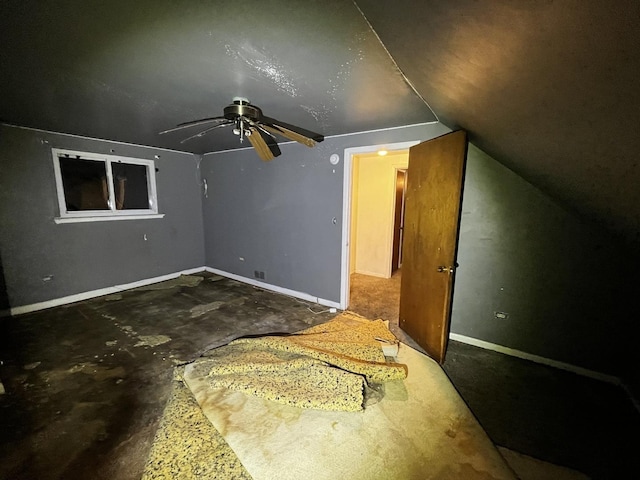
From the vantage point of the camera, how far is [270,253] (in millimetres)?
4184

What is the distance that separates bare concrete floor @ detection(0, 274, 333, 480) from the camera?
1.45 metres

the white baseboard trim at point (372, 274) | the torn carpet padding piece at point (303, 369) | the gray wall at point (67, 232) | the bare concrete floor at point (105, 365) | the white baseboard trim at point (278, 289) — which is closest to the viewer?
the bare concrete floor at point (105, 365)

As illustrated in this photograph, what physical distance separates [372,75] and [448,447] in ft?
7.62

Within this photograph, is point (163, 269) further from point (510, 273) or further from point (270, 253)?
point (510, 273)

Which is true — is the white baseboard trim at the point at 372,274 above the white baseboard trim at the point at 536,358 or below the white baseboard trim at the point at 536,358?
above

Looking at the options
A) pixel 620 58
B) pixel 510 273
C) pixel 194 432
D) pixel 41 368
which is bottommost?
pixel 41 368

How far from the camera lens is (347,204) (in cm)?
328

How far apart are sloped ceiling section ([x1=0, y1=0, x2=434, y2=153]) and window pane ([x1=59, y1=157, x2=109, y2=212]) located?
82 centimetres

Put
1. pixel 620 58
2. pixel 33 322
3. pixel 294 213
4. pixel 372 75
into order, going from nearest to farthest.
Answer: pixel 620 58, pixel 372 75, pixel 33 322, pixel 294 213

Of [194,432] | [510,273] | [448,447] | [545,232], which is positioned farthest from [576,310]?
[194,432]

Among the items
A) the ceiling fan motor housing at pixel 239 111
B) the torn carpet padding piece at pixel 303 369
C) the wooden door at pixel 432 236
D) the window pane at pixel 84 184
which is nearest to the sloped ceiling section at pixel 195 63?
the ceiling fan motor housing at pixel 239 111

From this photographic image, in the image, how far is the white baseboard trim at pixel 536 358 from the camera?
2.11 m

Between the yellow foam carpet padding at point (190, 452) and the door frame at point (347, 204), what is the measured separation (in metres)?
2.20

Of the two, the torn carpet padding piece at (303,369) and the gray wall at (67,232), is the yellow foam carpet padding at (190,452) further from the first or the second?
the gray wall at (67,232)
